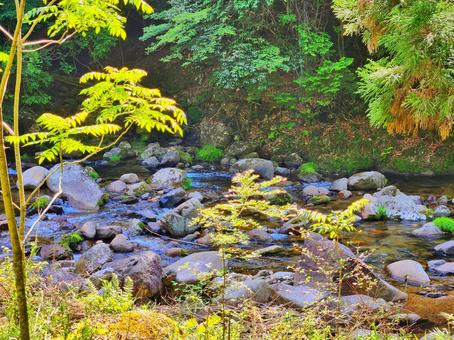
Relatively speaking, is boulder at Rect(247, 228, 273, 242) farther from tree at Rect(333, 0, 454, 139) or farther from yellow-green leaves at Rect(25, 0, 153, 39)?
yellow-green leaves at Rect(25, 0, 153, 39)

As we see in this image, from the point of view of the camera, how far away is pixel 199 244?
7484mm

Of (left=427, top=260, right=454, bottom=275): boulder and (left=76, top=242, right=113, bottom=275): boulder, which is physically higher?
(left=76, top=242, right=113, bottom=275): boulder

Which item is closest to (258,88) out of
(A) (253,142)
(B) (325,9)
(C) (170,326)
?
(A) (253,142)

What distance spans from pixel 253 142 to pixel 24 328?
14.3 metres

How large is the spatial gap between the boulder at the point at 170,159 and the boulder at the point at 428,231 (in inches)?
333

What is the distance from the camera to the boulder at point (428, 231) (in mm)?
7914

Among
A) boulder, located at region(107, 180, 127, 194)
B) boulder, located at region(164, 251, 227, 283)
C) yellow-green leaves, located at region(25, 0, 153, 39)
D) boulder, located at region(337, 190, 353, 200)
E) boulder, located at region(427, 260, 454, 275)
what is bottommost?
boulder, located at region(337, 190, 353, 200)

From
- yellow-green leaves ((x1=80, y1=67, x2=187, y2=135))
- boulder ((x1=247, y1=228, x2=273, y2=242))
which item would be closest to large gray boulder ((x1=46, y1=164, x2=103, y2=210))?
boulder ((x1=247, y1=228, x2=273, y2=242))

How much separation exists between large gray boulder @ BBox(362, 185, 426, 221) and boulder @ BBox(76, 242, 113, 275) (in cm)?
521

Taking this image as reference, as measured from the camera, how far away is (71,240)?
24.0ft

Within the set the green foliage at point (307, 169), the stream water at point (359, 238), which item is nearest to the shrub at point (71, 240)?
the stream water at point (359, 238)

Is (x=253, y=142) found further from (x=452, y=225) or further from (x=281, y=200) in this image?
(x=452, y=225)

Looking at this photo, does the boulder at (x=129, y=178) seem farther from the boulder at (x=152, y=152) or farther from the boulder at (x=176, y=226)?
the boulder at (x=176, y=226)

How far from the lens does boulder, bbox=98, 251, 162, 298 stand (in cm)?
505
